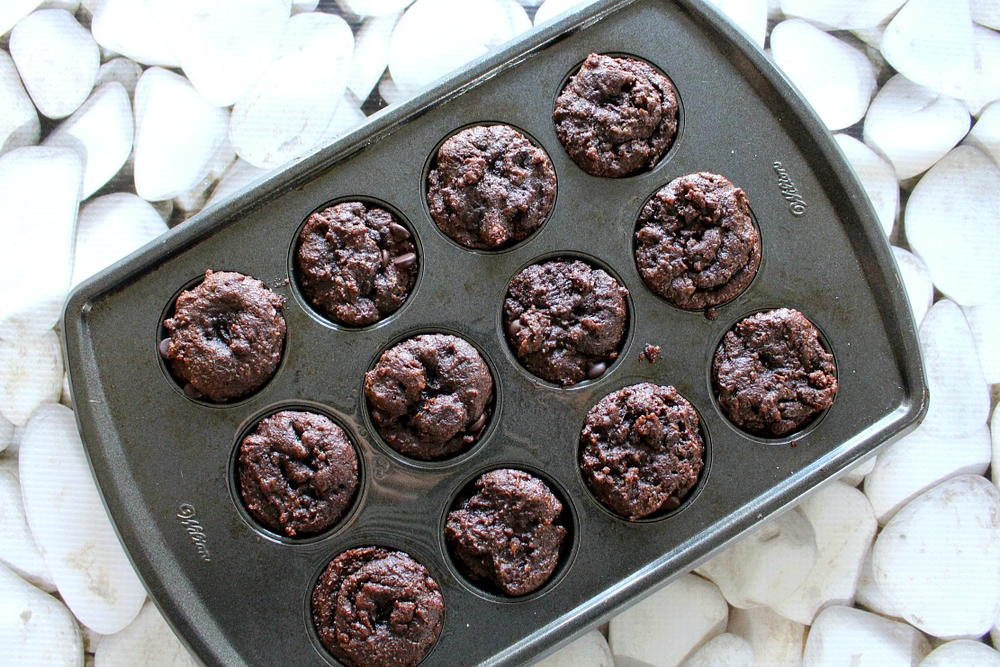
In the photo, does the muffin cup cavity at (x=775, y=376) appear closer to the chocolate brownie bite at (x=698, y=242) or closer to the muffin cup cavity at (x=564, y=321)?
the chocolate brownie bite at (x=698, y=242)

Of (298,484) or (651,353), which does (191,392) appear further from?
(651,353)

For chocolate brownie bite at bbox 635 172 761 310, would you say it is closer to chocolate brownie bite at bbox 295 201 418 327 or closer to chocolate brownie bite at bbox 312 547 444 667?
chocolate brownie bite at bbox 295 201 418 327

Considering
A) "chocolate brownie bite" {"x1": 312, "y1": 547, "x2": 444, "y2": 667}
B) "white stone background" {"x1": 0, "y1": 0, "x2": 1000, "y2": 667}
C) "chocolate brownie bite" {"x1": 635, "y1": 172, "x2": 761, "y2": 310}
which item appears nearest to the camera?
"chocolate brownie bite" {"x1": 312, "y1": 547, "x2": 444, "y2": 667}

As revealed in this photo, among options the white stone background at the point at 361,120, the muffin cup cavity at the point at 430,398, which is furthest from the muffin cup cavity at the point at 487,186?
the white stone background at the point at 361,120

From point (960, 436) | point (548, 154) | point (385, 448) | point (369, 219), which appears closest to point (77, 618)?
point (385, 448)

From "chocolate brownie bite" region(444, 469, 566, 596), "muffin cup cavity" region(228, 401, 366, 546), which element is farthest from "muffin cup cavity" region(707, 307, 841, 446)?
"muffin cup cavity" region(228, 401, 366, 546)
